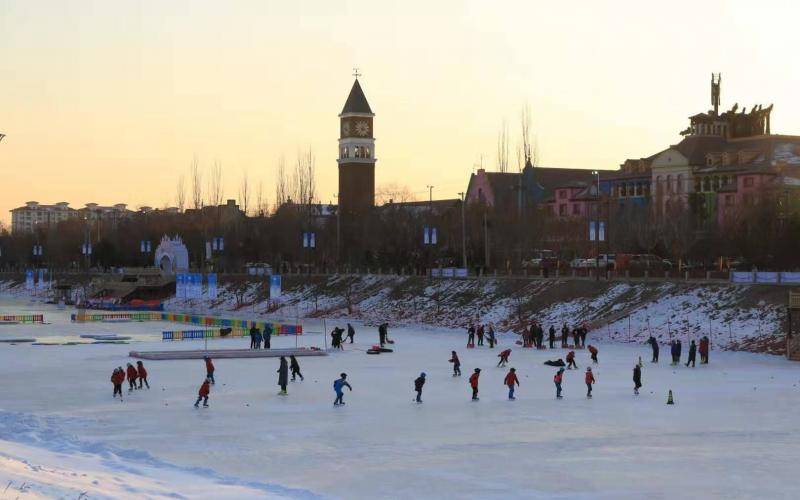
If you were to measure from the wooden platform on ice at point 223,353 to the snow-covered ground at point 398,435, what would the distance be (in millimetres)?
2937

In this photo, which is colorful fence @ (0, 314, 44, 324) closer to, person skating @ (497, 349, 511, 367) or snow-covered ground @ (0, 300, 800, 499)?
snow-covered ground @ (0, 300, 800, 499)

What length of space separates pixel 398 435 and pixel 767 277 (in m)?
38.3

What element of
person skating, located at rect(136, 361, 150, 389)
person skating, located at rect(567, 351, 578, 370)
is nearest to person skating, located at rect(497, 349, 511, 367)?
person skating, located at rect(567, 351, 578, 370)

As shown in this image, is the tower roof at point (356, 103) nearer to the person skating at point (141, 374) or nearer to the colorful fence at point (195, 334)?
the colorful fence at point (195, 334)

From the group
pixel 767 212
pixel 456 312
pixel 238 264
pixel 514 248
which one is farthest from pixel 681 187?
pixel 238 264

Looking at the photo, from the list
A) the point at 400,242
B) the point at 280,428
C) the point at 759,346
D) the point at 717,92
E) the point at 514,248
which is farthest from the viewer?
the point at 717,92

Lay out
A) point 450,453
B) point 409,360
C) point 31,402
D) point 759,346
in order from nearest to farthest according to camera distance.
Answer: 1. point 450,453
2. point 31,402
3. point 409,360
4. point 759,346

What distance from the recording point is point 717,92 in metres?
121

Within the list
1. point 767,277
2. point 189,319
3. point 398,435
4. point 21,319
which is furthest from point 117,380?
point 21,319

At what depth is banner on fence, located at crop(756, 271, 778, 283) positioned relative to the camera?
59312 mm

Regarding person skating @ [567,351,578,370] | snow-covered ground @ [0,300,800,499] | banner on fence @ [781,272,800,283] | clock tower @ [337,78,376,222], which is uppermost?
clock tower @ [337,78,376,222]

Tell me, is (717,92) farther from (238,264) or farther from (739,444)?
(739,444)

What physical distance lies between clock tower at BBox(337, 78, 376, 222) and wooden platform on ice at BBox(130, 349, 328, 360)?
9540cm

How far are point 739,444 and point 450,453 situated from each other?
6546 millimetres
